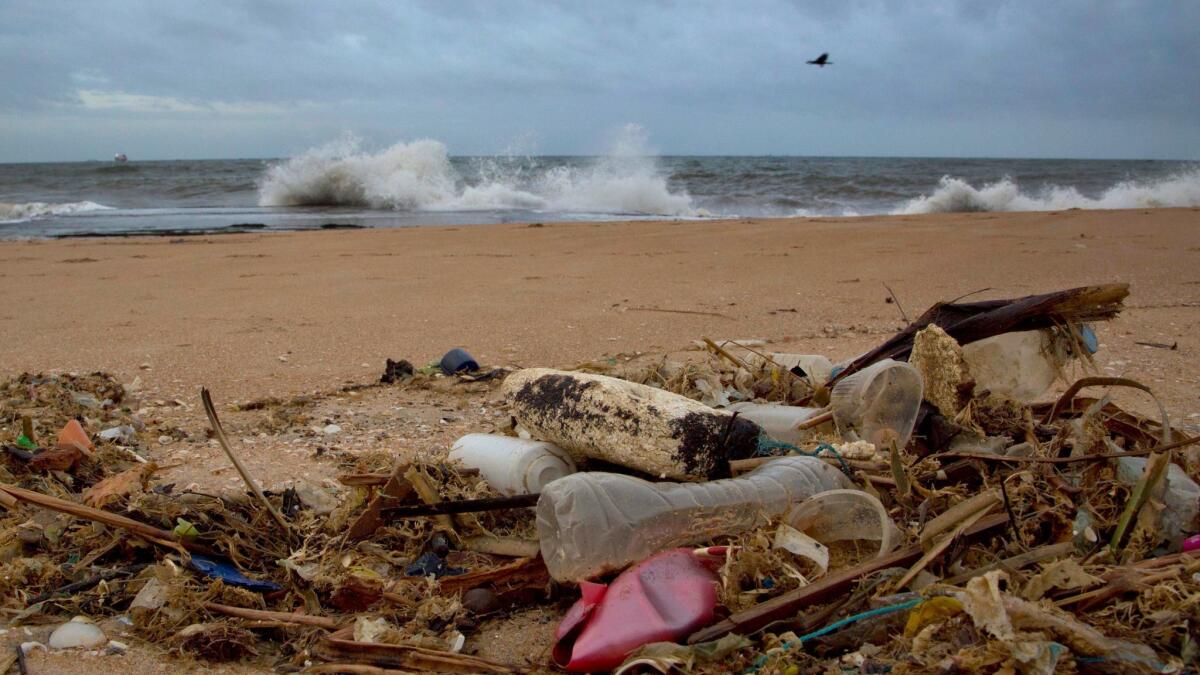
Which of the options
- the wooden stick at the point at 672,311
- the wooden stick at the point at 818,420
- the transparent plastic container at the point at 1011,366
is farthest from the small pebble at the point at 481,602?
the wooden stick at the point at 672,311

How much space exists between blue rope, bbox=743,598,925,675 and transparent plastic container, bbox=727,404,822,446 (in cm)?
99

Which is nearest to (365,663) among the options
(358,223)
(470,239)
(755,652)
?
(755,652)

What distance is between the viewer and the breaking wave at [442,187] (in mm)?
20484

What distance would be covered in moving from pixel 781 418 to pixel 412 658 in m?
1.46

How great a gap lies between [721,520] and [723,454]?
26 cm

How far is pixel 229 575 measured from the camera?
6.82 ft

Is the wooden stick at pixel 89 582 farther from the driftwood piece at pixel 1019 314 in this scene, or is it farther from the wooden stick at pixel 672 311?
the wooden stick at pixel 672 311

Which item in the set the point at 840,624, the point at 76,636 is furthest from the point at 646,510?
the point at 76,636

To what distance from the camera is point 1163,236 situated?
31.1 feet

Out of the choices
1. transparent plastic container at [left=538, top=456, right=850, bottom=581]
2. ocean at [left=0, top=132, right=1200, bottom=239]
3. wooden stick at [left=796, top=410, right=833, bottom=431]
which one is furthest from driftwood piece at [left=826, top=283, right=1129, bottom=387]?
ocean at [left=0, top=132, right=1200, bottom=239]

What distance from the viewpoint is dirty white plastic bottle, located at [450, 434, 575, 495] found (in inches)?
94.3

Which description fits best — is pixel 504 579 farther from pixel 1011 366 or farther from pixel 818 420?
pixel 1011 366

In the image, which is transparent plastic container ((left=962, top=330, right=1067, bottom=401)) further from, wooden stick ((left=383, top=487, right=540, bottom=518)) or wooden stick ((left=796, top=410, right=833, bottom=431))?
wooden stick ((left=383, top=487, right=540, bottom=518))

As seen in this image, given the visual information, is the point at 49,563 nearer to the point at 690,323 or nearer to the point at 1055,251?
the point at 690,323
